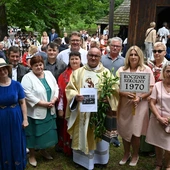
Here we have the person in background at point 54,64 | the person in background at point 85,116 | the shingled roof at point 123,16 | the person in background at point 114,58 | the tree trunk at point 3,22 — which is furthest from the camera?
the shingled roof at point 123,16

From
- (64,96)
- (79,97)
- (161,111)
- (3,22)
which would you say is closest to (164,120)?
(161,111)

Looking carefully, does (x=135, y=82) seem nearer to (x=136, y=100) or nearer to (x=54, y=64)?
(x=136, y=100)

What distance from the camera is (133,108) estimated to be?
421cm

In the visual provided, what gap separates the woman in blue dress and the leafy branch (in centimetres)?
108

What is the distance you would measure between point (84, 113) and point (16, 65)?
4.71 ft

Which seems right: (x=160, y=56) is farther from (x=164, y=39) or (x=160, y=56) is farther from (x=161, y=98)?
(x=164, y=39)

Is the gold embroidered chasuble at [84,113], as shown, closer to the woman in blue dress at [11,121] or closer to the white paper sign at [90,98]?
A: the white paper sign at [90,98]

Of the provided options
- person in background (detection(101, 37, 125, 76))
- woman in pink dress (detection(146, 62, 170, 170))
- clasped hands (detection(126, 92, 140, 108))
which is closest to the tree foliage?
person in background (detection(101, 37, 125, 76))

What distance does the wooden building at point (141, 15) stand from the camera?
42.2 ft

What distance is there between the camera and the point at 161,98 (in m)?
3.87

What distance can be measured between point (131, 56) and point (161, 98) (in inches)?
32.2

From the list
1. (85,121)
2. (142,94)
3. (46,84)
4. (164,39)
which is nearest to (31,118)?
(46,84)

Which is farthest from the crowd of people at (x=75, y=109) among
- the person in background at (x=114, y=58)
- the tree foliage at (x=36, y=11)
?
the tree foliage at (x=36, y=11)

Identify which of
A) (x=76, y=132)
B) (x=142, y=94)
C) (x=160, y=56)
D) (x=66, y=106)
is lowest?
(x=76, y=132)
